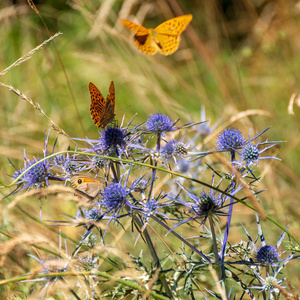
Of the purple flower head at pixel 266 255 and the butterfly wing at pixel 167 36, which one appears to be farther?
the butterfly wing at pixel 167 36

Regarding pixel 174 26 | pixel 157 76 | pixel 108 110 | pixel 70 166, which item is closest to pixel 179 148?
pixel 108 110

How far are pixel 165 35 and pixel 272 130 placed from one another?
1.36 meters

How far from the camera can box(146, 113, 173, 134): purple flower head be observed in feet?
4.34

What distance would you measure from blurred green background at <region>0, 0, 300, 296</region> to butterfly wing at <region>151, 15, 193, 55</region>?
0.20 metres

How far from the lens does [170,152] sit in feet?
4.55

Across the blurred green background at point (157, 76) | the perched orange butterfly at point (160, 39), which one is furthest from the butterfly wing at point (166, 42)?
the blurred green background at point (157, 76)

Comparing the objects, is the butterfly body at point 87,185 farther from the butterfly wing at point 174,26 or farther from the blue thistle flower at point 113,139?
the butterfly wing at point 174,26

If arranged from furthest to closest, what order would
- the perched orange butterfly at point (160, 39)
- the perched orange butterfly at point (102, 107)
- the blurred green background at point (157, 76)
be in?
the blurred green background at point (157, 76)
the perched orange butterfly at point (160, 39)
the perched orange butterfly at point (102, 107)

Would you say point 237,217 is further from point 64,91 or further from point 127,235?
point 64,91

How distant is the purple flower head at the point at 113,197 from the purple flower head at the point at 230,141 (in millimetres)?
402

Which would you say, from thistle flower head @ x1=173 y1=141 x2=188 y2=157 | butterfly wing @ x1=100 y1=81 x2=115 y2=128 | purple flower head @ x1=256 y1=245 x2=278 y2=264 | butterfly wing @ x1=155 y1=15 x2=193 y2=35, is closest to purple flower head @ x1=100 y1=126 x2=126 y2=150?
butterfly wing @ x1=100 y1=81 x2=115 y2=128

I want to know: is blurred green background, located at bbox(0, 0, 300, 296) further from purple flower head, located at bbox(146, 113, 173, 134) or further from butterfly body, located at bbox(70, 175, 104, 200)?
butterfly body, located at bbox(70, 175, 104, 200)

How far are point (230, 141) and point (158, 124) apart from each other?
0.87 ft

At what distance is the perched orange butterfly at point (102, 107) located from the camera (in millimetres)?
1356
